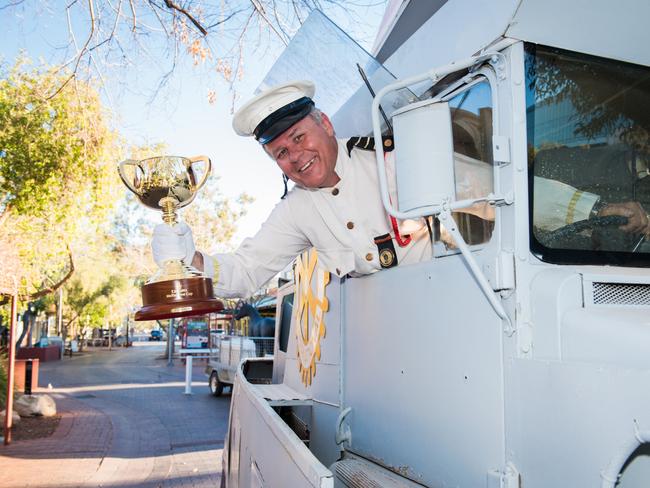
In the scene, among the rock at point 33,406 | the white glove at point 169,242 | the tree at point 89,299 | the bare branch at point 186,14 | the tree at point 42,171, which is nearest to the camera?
the white glove at point 169,242

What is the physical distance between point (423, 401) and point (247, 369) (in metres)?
4.01

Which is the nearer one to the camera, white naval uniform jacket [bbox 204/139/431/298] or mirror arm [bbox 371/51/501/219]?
mirror arm [bbox 371/51/501/219]

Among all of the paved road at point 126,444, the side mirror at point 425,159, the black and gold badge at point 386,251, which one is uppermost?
the side mirror at point 425,159

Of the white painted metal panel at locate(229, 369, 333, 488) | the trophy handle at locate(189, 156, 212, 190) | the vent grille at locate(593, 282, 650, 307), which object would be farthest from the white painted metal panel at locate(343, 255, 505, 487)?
the trophy handle at locate(189, 156, 212, 190)

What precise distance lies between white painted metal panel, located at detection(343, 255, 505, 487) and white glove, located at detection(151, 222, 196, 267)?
0.87m

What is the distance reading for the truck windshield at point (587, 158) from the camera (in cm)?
179

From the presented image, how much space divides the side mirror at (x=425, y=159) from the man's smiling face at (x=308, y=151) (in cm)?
97

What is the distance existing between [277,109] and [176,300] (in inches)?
40.2

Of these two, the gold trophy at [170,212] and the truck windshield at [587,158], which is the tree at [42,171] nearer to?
the gold trophy at [170,212]

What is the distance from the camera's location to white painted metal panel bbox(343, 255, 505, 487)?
1.74 m

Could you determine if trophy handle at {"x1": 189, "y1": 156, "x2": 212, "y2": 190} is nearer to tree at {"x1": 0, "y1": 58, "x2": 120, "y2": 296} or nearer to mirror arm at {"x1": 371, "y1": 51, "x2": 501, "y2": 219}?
mirror arm at {"x1": 371, "y1": 51, "x2": 501, "y2": 219}

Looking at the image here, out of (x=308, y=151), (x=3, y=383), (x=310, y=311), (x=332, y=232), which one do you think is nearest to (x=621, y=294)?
(x=332, y=232)

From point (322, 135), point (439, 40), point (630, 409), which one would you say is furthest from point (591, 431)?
point (322, 135)

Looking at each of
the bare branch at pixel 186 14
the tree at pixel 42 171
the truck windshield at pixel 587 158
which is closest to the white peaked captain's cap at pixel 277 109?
the truck windshield at pixel 587 158
